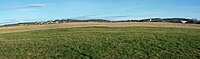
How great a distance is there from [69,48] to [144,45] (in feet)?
13.9

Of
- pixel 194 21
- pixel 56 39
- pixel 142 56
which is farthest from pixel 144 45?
pixel 194 21

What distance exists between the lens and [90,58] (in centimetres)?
2100

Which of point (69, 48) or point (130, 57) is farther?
point (69, 48)

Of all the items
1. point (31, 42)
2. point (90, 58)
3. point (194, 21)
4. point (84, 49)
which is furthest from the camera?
point (194, 21)

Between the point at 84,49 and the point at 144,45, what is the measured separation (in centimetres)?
342

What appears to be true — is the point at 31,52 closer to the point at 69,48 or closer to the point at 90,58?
the point at 69,48

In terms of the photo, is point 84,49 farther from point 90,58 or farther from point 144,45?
point 144,45

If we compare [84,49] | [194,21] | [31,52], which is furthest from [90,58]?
[194,21]

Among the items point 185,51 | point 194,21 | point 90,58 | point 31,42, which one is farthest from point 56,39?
point 194,21

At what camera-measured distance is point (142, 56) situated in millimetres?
21156

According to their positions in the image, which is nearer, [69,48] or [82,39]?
[69,48]

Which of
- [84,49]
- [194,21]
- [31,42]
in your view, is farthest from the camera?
[194,21]

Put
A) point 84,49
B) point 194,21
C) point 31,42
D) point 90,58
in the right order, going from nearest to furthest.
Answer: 1. point 90,58
2. point 84,49
3. point 31,42
4. point 194,21

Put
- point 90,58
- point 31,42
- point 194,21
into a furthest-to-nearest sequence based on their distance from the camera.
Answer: point 194,21 → point 31,42 → point 90,58
